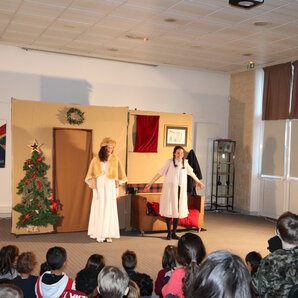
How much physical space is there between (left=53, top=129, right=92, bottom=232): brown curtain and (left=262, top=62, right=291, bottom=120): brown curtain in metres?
4.41

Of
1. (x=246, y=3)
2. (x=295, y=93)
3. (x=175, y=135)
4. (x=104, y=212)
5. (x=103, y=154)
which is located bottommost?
(x=104, y=212)

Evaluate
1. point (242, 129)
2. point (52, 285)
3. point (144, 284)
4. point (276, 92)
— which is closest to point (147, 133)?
point (242, 129)

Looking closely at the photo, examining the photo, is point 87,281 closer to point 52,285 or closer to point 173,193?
point 52,285

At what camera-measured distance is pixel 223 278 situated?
3.87 feet

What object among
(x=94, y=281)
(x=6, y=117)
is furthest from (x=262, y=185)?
(x=94, y=281)

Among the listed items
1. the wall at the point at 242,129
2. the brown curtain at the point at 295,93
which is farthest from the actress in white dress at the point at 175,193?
the wall at the point at 242,129

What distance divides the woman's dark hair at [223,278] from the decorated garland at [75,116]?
6471mm

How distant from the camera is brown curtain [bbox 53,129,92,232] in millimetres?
7512

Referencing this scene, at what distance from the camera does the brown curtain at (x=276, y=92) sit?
365 inches

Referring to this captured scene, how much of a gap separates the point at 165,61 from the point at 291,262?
7593 millimetres

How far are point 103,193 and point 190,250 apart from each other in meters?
4.39

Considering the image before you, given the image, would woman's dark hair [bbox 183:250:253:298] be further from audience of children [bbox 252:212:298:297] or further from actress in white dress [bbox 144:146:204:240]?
actress in white dress [bbox 144:146:204:240]

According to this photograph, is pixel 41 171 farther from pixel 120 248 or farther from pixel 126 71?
pixel 126 71

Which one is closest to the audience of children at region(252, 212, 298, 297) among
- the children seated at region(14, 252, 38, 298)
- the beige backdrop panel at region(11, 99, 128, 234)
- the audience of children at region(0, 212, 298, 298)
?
the audience of children at region(0, 212, 298, 298)
